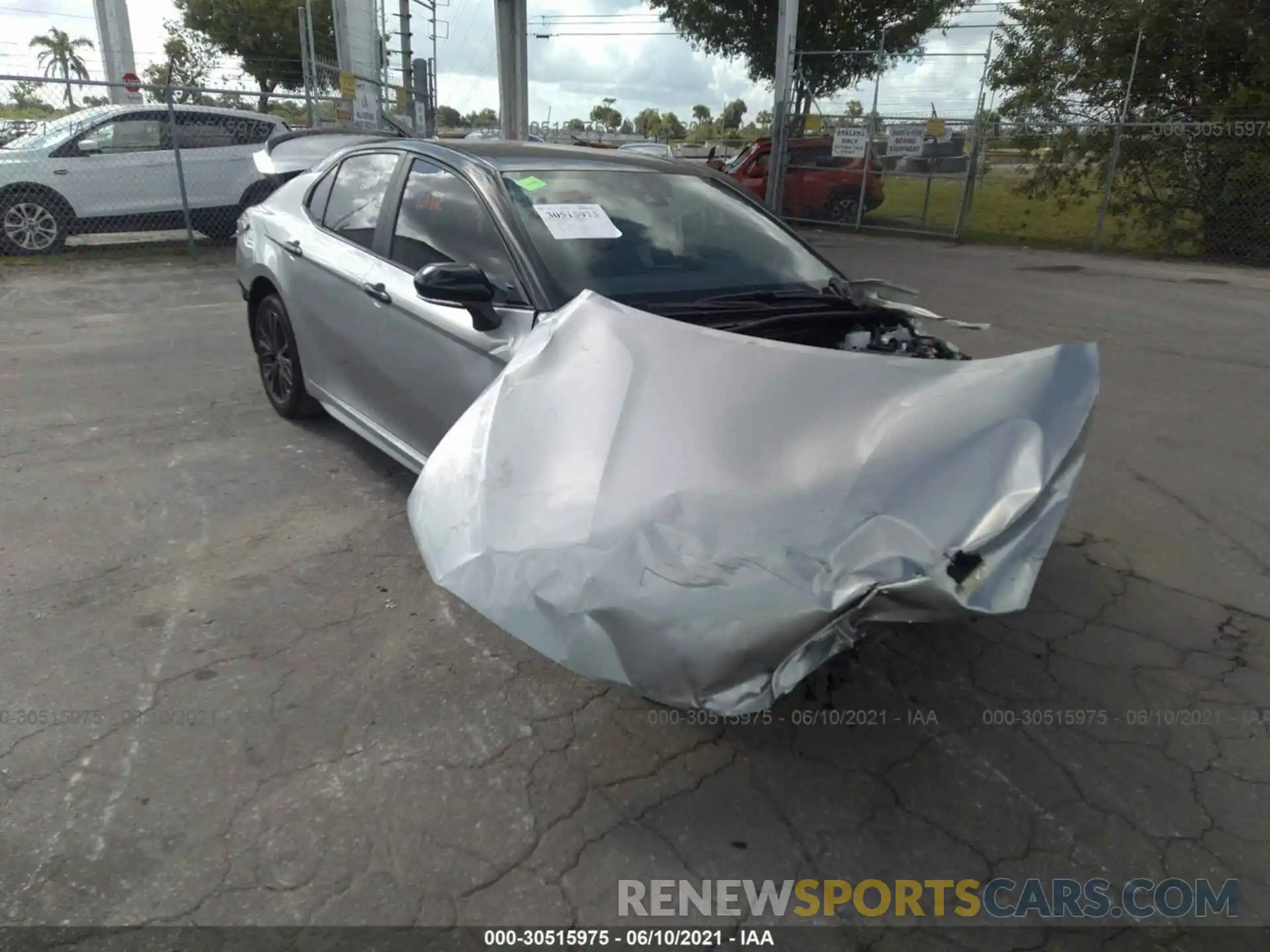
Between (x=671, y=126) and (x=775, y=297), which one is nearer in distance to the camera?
(x=775, y=297)

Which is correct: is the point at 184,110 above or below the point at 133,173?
above

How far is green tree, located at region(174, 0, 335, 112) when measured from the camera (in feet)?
112

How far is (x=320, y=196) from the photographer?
4723mm

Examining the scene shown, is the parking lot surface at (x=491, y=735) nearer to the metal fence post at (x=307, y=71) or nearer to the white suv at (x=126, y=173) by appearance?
the white suv at (x=126, y=173)

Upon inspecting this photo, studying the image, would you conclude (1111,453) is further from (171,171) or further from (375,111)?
(375,111)

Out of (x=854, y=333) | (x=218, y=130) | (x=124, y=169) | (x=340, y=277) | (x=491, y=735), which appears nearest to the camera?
(x=491, y=735)

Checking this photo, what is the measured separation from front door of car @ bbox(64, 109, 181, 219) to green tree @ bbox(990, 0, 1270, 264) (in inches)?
514

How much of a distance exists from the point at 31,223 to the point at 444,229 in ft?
31.0

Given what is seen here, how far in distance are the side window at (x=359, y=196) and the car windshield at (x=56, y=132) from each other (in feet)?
26.0

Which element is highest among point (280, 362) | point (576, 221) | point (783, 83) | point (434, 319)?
point (783, 83)

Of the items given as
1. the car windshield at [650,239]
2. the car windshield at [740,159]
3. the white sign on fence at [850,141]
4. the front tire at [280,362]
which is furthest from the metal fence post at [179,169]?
the white sign on fence at [850,141]

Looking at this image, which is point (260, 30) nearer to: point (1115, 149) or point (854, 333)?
point (1115, 149)

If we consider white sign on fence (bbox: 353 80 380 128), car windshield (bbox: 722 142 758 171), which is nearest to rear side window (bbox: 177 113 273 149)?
white sign on fence (bbox: 353 80 380 128)

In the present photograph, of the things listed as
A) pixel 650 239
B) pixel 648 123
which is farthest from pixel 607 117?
pixel 650 239
